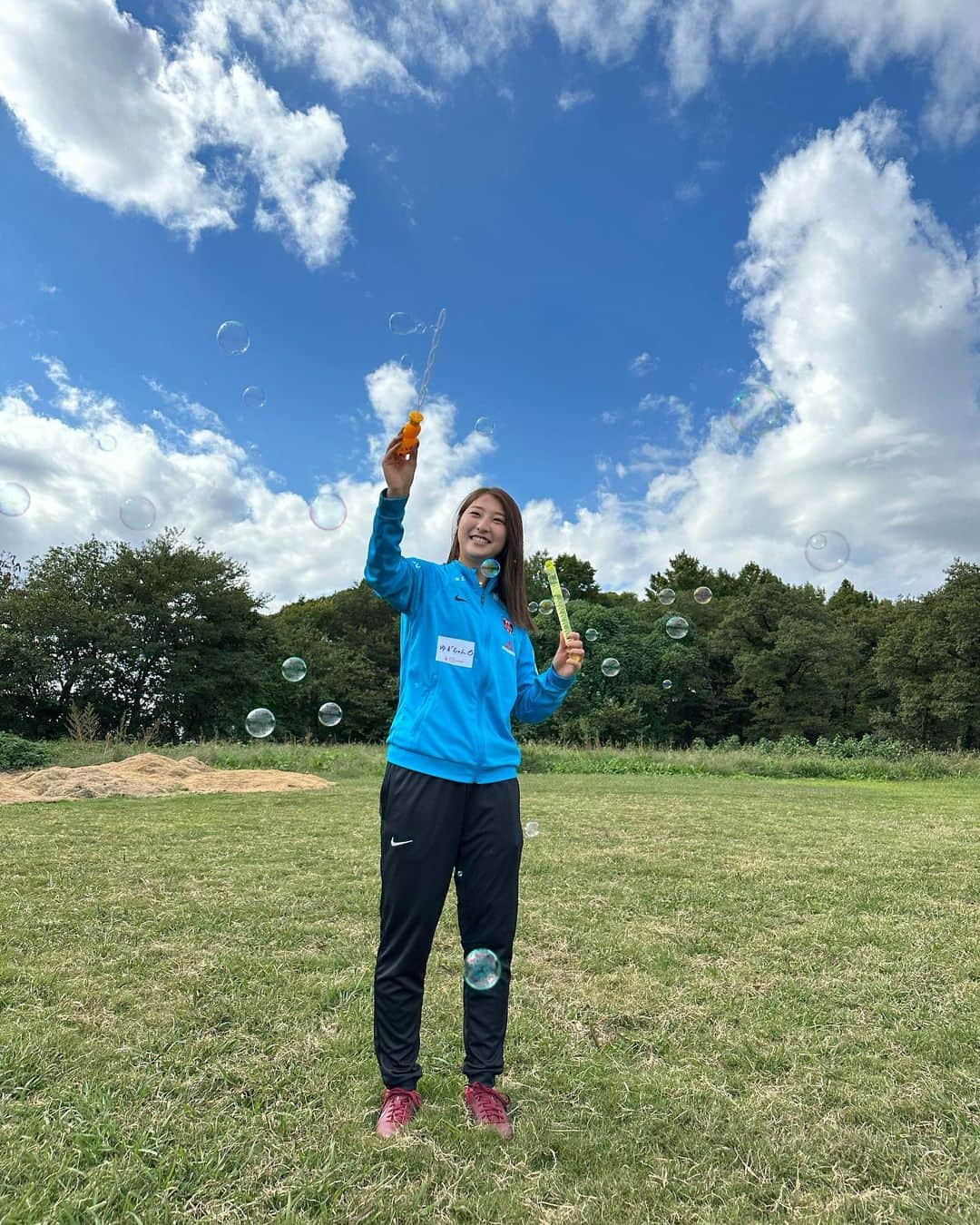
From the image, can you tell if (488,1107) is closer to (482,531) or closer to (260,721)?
(482,531)

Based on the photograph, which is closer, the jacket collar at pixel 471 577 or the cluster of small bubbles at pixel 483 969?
the cluster of small bubbles at pixel 483 969

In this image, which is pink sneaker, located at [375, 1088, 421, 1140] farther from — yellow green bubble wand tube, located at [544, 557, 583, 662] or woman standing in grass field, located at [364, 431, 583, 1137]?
yellow green bubble wand tube, located at [544, 557, 583, 662]

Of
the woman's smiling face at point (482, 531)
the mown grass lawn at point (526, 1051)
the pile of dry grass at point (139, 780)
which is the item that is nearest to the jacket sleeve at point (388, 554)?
the woman's smiling face at point (482, 531)

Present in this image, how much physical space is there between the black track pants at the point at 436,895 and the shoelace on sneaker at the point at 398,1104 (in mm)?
25

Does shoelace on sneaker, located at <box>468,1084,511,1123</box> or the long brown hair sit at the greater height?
the long brown hair

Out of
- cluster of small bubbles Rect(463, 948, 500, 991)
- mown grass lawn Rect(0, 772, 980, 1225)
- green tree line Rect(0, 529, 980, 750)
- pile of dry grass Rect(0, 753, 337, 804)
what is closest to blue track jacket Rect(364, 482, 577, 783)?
cluster of small bubbles Rect(463, 948, 500, 991)

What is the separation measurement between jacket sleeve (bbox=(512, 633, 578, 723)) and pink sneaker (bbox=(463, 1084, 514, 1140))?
1149mm

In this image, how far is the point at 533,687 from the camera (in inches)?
104

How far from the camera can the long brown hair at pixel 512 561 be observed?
2.60m

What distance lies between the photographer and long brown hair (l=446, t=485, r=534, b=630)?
8.52 ft

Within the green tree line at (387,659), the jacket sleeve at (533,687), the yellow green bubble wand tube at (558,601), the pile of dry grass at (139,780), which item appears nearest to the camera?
the yellow green bubble wand tube at (558,601)

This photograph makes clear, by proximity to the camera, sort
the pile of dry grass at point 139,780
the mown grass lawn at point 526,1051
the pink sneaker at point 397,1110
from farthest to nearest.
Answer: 1. the pile of dry grass at point 139,780
2. the pink sneaker at point 397,1110
3. the mown grass lawn at point 526,1051

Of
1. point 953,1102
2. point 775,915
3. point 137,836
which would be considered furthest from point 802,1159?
point 137,836

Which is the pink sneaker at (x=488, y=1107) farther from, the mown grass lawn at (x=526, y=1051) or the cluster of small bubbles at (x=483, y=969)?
the cluster of small bubbles at (x=483, y=969)
